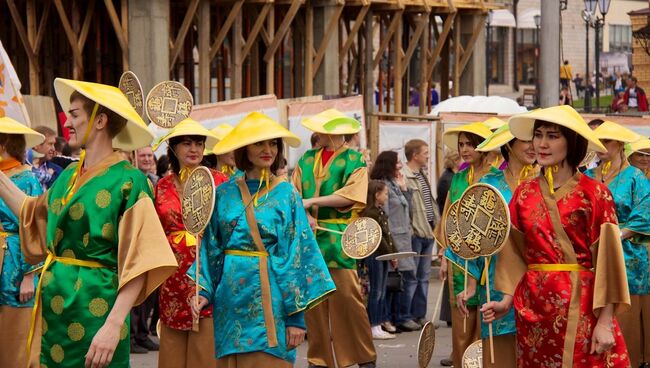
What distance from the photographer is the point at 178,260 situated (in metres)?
8.59

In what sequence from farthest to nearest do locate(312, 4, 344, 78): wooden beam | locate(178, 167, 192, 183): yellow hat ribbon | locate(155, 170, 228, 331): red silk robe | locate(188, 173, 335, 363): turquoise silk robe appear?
locate(312, 4, 344, 78): wooden beam < locate(178, 167, 192, 183): yellow hat ribbon < locate(155, 170, 228, 331): red silk robe < locate(188, 173, 335, 363): turquoise silk robe

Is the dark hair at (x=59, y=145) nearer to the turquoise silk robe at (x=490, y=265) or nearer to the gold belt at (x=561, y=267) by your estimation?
the turquoise silk robe at (x=490, y=265)

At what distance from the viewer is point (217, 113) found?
14.4 m

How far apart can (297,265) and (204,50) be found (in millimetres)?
11995

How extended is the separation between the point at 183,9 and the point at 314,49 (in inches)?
86.6

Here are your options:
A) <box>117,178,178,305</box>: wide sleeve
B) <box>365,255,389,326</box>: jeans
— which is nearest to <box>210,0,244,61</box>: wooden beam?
<box>365,255,389,326</box>: jeans

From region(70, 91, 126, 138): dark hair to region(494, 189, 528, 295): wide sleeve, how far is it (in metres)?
1.92

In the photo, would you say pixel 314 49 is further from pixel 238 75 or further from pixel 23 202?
pixel 23 202

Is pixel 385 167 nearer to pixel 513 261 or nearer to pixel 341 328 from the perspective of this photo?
pixel 341 328

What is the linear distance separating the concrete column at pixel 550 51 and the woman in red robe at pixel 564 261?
10421 mm

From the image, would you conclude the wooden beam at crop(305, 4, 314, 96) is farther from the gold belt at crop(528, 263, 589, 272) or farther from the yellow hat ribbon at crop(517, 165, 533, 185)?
the gold belt at crop(528, 263, 589, 272)

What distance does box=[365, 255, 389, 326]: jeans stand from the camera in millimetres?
13117

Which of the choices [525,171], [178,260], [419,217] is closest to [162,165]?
[419,217]

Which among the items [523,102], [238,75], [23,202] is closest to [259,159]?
[23,202]
